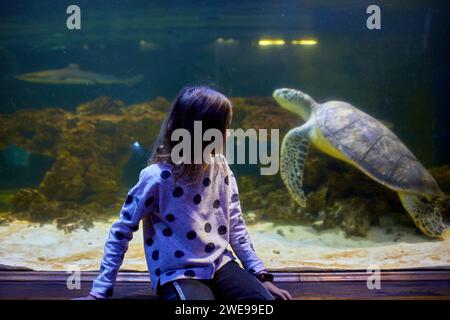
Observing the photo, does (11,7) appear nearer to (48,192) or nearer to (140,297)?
(48,192)

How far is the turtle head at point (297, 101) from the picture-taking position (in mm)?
4312

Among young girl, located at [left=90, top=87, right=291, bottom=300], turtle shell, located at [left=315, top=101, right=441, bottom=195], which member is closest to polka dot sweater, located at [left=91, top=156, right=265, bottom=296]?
young girl, located at [left=90, top=87, right=291, bottom=300]

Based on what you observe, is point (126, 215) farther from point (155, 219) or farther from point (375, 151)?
point (375, 151)

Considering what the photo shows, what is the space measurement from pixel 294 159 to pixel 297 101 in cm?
80

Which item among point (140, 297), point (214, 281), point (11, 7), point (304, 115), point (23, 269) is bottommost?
point (23, 269)

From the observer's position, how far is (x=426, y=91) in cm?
491

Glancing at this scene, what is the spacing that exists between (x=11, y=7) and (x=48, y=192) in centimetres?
285

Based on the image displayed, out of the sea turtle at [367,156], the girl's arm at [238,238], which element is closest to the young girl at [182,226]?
the girl's arm at [238,238]

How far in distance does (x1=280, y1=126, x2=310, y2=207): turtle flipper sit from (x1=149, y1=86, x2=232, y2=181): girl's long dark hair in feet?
7.83

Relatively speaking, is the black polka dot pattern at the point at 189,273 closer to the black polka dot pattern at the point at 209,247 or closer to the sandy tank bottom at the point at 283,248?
the black polka dot pattern at the point at 209,247

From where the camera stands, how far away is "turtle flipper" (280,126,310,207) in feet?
12.3

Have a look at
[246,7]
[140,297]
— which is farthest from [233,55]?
[140,297]

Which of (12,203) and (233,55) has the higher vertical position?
(233,55)

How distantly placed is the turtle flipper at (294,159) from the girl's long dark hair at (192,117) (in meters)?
2.39
